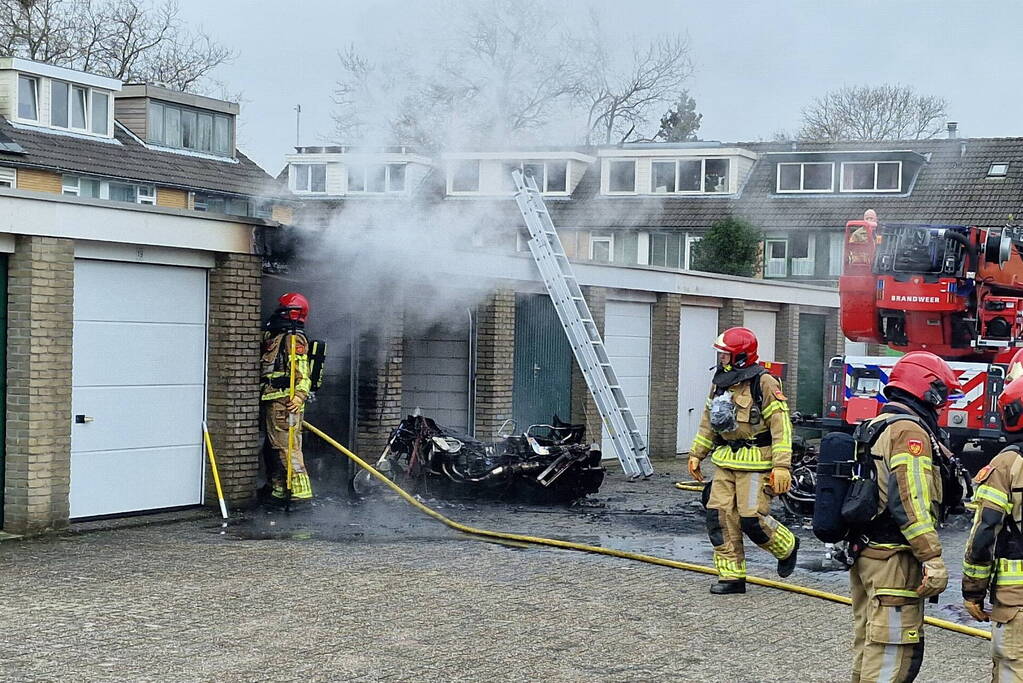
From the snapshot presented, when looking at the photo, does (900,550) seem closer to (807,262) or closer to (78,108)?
(78,108)

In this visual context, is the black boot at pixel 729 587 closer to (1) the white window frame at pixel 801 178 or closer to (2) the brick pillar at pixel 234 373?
(2) the brick pillar at pixel 234 373

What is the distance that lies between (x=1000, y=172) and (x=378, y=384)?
26543 millimetres

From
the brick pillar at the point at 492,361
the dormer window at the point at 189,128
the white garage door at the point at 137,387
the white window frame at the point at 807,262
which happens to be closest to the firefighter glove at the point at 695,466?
the white garage door at the point at 137,387

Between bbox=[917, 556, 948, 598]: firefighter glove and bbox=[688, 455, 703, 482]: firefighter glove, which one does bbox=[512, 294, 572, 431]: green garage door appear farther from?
bbox=[917, 556, 948, 598]: firefighter glove

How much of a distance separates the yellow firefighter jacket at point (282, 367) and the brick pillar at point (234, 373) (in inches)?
5.9

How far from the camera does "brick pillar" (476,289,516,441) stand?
16312mm

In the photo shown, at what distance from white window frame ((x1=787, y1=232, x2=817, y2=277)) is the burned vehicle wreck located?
91.6 feet

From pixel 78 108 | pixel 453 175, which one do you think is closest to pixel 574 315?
pixel 453 175

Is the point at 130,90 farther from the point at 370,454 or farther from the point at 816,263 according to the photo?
the point at 370,454

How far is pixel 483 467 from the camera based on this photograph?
1380 cm

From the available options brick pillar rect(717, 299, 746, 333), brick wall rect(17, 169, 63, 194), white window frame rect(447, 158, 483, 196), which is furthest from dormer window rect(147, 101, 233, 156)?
white window frame rect(447, 158, 483, 196)

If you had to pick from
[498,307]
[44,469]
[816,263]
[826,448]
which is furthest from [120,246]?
[816,263]

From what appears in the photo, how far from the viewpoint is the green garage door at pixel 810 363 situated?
24.8m

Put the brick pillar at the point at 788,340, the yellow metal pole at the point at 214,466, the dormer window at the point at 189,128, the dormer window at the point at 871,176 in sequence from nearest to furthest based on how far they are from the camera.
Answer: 1. the yellow metal pole at the point at 214,466
2. the brick pillar at the point at 788,340
3. the dormer window at the point at 189,128
4. the dormer window at the point at 871,176
